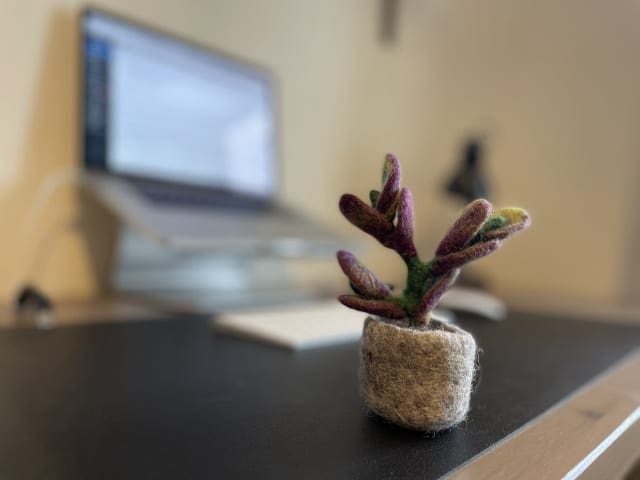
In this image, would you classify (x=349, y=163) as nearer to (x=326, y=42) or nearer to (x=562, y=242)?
(x=326, y=42)

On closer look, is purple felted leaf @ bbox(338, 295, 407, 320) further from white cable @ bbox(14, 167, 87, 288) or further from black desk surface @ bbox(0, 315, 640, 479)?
white cable @ bbox(14, 167, 87, 288)

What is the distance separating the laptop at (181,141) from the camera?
2.60ft

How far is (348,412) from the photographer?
0.36 m

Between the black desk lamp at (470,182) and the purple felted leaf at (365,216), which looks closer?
the purple felted leaf at (365,216)

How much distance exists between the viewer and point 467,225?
0.99ft

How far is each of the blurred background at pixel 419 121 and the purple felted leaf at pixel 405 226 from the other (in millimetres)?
658

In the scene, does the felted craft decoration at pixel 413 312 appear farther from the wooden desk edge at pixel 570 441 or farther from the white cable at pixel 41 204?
the white cable at pixel 41 204

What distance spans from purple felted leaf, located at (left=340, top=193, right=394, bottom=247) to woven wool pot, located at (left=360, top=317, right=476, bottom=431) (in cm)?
6

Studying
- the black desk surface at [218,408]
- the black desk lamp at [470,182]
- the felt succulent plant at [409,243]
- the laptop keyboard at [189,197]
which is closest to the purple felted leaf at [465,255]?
the felt succulent plant at [409,243]

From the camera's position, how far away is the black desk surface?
272mm

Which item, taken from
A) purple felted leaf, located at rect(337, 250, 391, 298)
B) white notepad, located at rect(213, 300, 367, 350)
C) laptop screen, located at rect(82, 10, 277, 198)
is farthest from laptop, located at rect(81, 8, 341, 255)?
purple felted leaf, located at rect(337, 250, 391, 298)

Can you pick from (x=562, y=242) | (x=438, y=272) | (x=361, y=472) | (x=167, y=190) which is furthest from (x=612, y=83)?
(x=361, y=472)

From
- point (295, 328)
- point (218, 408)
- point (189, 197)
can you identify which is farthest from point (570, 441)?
point (189, 197)

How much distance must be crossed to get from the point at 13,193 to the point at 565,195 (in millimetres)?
1232
